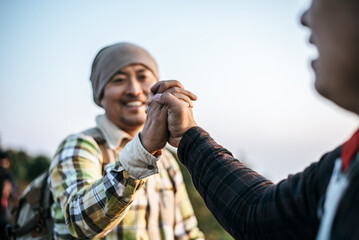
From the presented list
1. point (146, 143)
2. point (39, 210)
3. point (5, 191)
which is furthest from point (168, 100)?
point (5, 191)

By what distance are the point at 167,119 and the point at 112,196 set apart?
1.55ft

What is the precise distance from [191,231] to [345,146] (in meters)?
1.83

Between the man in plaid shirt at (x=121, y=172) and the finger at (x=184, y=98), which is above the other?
the finger at (x=184, y=98)

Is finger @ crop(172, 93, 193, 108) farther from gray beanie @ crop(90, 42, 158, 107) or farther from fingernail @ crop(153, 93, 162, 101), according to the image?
gray beanie @ crop(90, 42, 158, 107)

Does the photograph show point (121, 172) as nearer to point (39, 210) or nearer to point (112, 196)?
point (112, 196)

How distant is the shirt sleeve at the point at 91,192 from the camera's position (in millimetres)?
1933

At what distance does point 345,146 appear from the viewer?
111 centimetres

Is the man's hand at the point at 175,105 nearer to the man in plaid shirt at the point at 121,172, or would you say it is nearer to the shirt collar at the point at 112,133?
the man in plaid shirt at the point at 121,172

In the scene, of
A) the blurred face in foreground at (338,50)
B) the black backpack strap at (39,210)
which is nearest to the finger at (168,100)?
the blurred face in foreground at (338,50)

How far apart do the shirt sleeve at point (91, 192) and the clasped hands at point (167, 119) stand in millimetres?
85

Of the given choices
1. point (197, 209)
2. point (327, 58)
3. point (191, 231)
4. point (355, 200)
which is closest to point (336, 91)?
point (327, 58)

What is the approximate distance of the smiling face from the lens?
2.70 m

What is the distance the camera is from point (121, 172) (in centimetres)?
194

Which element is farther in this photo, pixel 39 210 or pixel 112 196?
pixel 39 210
